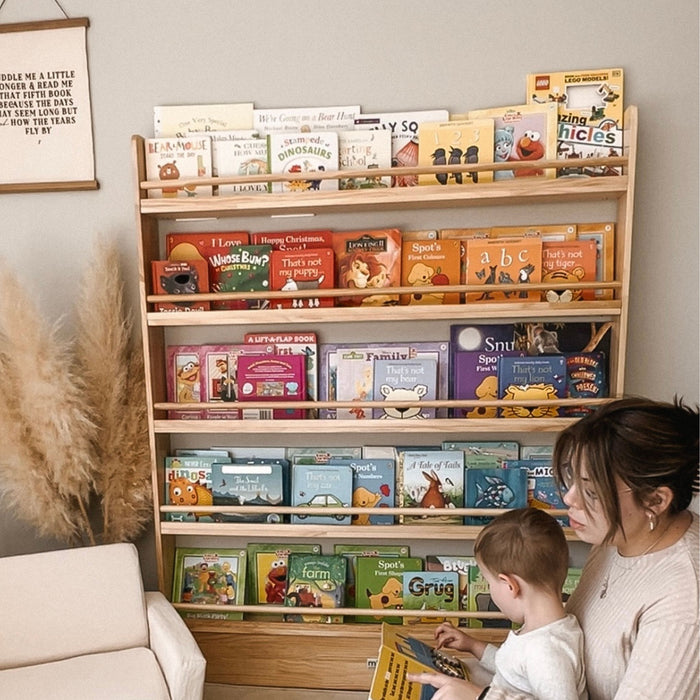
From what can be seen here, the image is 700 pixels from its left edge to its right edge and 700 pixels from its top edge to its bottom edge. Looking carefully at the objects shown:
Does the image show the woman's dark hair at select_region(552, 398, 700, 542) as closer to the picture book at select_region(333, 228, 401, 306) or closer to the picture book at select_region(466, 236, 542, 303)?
the picture book at select_region(466, 236, 542, 303)

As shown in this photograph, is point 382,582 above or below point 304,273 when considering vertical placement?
below

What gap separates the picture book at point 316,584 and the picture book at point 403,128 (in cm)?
128

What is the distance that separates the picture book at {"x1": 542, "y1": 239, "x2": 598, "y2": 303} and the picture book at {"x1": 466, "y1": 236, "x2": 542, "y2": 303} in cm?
5

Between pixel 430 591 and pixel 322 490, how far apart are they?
495 mm

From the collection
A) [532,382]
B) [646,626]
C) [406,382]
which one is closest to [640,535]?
[646,626]

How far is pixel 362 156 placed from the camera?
220cm

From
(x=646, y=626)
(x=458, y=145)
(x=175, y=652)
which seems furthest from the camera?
(x=458, y=145)

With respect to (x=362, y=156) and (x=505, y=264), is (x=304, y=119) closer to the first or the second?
(x=362, y=156)

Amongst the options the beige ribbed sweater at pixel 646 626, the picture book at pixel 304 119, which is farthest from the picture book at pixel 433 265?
the beige ribbed sweater at pixel 646 626

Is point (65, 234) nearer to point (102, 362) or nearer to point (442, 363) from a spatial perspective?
point (102, 362)

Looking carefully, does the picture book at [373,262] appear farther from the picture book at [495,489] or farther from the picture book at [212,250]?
the picture book at [495,489]

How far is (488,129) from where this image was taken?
83.6 inches

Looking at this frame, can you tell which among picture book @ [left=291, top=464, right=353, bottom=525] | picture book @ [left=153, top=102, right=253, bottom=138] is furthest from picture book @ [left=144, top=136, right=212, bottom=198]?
picture book @ [left=291, top=464, right=353, bottom=525]

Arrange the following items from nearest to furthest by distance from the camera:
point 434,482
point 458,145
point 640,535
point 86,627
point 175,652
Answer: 1. point 640,535
2. point 175,652
3. point 86,627
4. point 458,145
5. point 434,482
